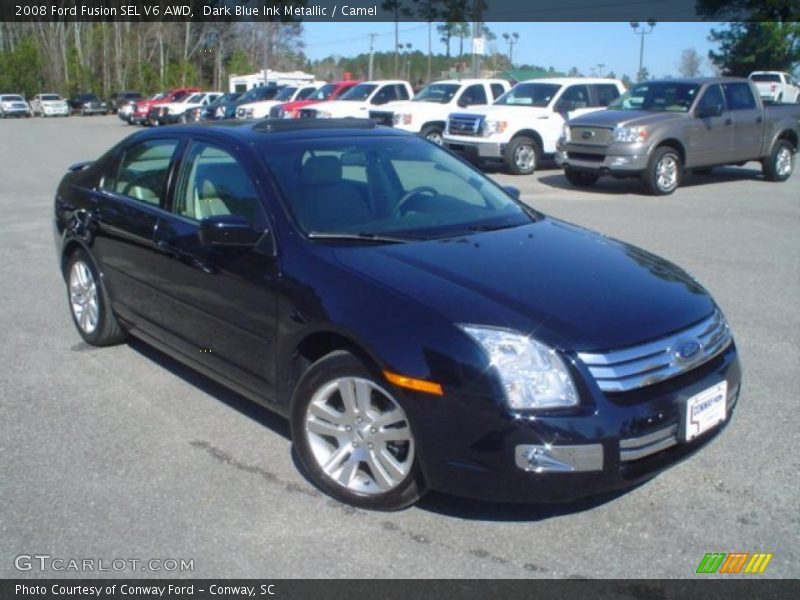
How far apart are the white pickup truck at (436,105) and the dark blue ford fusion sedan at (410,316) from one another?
582 inches

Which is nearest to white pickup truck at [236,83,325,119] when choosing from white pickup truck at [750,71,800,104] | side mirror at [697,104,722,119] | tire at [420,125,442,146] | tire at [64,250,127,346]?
tire at [420,125,442,146]

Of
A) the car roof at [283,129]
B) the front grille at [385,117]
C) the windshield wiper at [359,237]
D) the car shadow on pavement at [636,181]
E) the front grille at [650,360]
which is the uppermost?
the front grille at [385,117]

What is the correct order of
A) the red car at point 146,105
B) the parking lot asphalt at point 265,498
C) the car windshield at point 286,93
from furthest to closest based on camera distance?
the red car at point 146,105
the car windshield at point 286,93
the parking lot asphalt at point 265,498

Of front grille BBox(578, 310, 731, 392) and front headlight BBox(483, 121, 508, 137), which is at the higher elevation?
front headlight BBox(483, 121, 508, 137)

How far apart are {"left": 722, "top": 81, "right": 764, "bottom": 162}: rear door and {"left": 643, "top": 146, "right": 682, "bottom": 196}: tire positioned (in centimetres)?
151

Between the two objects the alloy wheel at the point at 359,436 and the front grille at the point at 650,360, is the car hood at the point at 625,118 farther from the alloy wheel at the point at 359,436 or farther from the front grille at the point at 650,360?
the alloy wheel at the point at 359,436

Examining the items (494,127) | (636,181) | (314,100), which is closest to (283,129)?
(636,181)

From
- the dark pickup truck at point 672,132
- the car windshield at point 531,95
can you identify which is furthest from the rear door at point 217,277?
the car windshield at point 531,95

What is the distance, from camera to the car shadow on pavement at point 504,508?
142 inches

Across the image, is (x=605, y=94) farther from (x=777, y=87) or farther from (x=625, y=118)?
(x=777, y=87)

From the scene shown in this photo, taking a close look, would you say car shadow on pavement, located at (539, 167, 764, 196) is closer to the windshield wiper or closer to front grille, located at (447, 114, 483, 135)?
front grille, located at (447, 114, 483, 135)

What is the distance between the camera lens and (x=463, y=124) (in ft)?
57.4

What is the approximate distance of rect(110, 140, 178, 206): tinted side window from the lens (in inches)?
198
